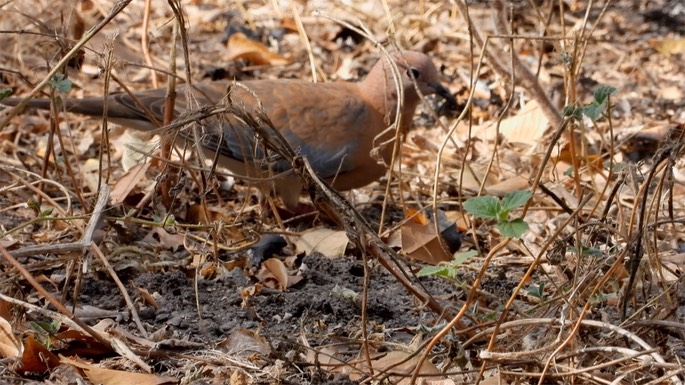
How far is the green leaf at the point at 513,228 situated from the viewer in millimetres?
2332

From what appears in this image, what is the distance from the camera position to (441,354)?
2.77 meters

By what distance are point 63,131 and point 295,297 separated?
2.93 m

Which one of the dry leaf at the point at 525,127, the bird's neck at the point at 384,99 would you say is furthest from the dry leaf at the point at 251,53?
the dry leaf at the point at 525,127

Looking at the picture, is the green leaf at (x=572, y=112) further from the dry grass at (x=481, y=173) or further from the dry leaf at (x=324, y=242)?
the dry leaf at (x=324, y=242)

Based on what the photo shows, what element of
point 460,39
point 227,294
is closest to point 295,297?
point 227,294

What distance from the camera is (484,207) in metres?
2.44

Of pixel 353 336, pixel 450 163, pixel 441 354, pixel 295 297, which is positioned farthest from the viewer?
pixel 450 163

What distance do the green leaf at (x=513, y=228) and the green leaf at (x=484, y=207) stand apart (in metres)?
0.05

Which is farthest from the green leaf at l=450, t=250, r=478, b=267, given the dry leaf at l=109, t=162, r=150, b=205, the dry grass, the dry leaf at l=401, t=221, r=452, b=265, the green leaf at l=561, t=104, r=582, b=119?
the dry leaf at l=109, t=162, r=150, b=205

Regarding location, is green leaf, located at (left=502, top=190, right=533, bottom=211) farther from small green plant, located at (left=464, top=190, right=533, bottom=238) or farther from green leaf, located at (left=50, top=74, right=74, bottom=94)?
green leaf, located at (left=50, top=74, right=74, bottom=94)

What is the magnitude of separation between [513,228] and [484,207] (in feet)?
0.38

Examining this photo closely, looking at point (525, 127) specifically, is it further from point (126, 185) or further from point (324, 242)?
point (126, 185)

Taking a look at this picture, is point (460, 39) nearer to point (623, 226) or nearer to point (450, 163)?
point (450, 163)

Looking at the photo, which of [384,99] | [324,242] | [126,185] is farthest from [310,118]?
[324,242]
